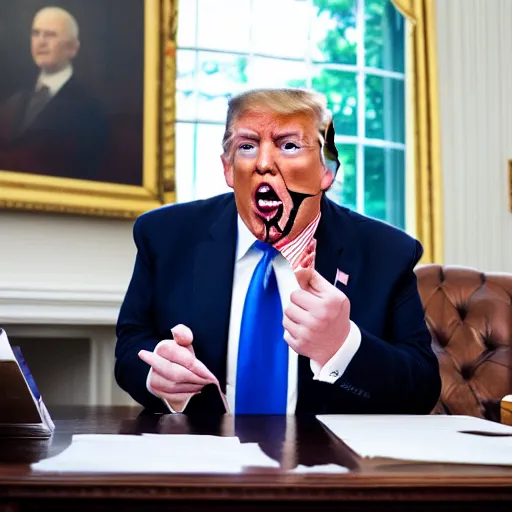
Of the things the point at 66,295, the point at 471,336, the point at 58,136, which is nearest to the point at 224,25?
the point at 58,136

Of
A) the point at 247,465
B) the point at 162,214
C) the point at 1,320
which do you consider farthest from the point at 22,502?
the point at 1,320

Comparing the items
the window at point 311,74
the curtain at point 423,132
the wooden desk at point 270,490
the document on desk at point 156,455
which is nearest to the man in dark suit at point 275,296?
the document on desk at point 156,455

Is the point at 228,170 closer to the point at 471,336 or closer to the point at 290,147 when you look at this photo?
the point at 290,147

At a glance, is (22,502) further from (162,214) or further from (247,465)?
(162,214)

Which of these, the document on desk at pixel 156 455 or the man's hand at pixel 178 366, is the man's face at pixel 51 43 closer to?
the man's hand at pixel 178 366

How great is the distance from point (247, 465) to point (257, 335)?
72 cm

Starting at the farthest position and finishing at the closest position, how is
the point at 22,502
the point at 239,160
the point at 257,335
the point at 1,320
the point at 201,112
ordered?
the point at 201,112 < the point at 1,320 < the point at 257,335 < the point at 239,160 < the point at 22,502

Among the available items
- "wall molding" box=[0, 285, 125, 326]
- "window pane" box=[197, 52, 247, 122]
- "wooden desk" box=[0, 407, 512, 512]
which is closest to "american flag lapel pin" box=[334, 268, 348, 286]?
"wooden desk" box=[0, 407, 512, 512]

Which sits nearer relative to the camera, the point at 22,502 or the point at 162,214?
the point at 22,502

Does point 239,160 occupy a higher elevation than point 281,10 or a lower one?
lower

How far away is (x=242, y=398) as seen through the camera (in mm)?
1519

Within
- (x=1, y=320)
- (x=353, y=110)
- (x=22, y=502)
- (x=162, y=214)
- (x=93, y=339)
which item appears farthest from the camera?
(x=353, y=110)

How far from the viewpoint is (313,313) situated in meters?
1.18

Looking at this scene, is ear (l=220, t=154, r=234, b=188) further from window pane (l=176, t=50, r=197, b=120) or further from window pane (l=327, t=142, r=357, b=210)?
window pane (l=327, t=142, r=357, b=210)
